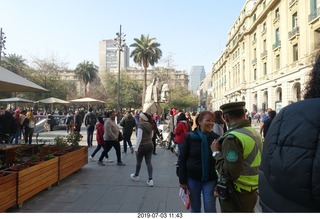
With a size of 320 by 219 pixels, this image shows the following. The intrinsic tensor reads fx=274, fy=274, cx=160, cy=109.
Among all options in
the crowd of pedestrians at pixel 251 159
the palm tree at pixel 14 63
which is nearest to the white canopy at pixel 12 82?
the crowd of pedestrians at pixel 251 159

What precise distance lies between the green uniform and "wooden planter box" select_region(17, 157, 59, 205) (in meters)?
3.43

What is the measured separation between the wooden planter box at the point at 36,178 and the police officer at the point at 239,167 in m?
3.41

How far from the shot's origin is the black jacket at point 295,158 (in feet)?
3.54

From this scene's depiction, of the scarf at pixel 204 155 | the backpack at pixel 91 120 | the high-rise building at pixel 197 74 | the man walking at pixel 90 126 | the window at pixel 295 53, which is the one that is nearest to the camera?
the scarf at pixel 204 155

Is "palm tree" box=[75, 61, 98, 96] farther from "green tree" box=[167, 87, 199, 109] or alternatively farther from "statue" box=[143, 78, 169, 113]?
"statue" box=[143, 78, 169, 113]

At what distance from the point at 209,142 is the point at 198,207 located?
32.0 inches

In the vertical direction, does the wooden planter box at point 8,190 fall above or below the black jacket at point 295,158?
below

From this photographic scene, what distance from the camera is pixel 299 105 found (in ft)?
3.79

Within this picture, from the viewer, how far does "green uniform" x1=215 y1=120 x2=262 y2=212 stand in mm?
2500

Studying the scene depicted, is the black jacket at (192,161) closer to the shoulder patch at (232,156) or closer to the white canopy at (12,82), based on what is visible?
the shoulder patch at (232,156)

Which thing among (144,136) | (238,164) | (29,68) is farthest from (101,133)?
Answer: (29,68)

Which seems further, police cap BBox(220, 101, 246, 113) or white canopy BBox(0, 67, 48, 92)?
white canopy BBox(0, 67, 48, 92)

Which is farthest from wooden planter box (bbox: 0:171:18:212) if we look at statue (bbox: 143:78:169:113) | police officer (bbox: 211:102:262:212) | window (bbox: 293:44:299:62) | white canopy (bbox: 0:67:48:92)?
window (bbox: 293:44:299:62)

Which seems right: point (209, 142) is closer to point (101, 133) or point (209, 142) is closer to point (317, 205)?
point (317, 205)
